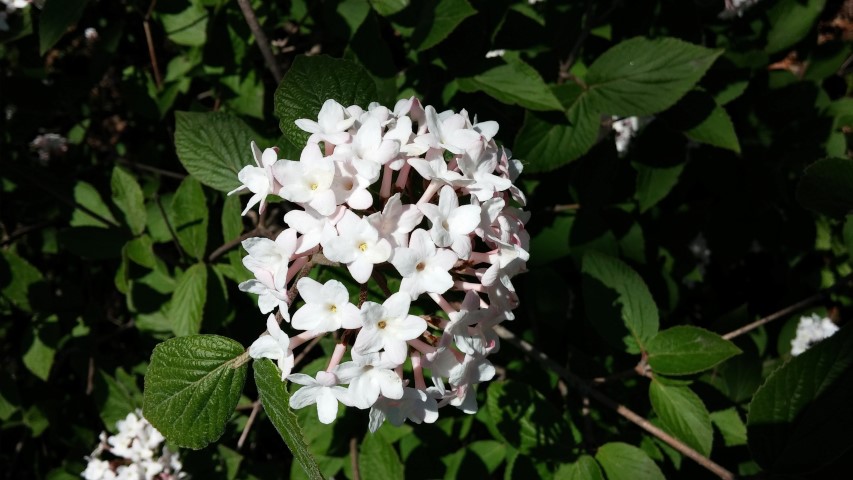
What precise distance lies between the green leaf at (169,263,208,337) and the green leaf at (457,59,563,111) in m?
0.95

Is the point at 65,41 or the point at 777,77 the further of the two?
the point at 65,41

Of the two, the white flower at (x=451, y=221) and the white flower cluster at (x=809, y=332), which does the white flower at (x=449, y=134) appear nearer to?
the white flower at (x=451, y=221)

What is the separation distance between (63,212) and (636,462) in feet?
7.15

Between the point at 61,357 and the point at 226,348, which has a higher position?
the point at 226,348

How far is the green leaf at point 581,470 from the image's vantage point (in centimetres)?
173

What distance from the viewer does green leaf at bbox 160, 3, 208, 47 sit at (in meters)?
2.24

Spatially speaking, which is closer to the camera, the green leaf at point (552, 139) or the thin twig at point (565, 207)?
the green leaf at point (552, 139)

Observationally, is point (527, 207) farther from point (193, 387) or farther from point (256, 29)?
point (193, 387)

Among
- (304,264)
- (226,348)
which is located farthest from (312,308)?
(226,348)

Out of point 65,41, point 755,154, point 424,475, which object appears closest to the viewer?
point 424,475

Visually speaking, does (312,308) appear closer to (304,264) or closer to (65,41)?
(304,264)

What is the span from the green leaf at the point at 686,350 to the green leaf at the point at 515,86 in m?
0.73

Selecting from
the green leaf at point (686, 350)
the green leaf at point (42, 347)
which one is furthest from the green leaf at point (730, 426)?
the green leaf at point (42, 347)

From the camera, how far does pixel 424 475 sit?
2.15m
